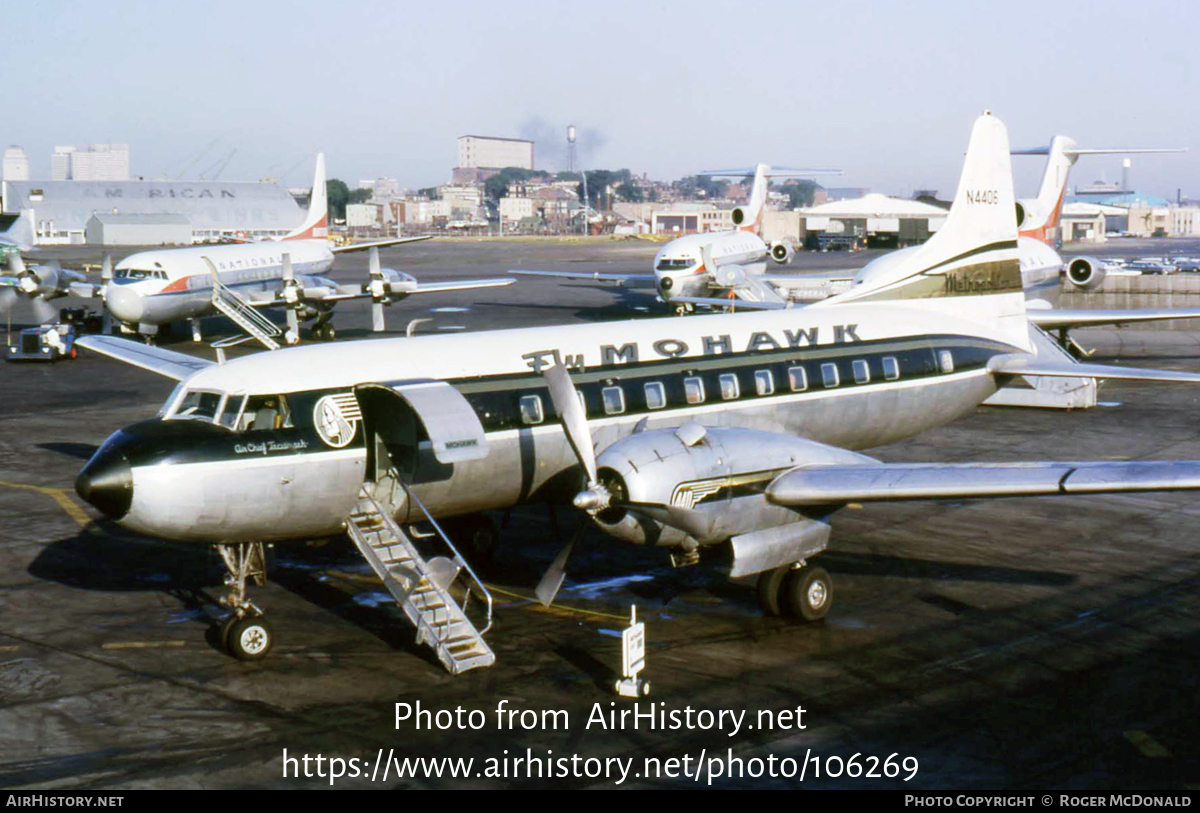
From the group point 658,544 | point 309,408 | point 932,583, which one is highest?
point 309,408

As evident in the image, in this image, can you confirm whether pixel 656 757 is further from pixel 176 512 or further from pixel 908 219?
pixel 908 219

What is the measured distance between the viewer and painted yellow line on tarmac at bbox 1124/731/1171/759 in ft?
42.5

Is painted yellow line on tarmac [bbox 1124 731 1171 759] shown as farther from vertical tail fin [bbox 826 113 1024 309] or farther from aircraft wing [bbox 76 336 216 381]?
aircraft wing [bbox 76 336 216 381]

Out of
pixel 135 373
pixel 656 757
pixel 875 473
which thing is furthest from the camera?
pixel 135 373

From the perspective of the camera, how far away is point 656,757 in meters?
13.1

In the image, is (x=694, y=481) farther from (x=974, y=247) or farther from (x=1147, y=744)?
(x=974, y=247)

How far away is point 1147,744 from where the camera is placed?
1325 centimetres

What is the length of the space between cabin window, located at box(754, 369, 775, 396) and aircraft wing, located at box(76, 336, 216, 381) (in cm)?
1083

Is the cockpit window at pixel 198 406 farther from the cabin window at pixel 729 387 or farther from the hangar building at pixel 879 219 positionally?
the hangar building at pixel 879 219

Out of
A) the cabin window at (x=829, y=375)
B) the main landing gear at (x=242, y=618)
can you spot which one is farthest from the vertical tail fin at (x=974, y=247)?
the main landing gear at (x=242, y=618)

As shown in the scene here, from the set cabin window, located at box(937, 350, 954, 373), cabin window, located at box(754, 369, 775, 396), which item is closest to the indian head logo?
cabin window, located at box(754, 369, 775, 396)

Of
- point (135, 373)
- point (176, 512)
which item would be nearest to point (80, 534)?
point (176, 512)

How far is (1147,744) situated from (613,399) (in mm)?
9436

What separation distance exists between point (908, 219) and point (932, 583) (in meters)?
156
